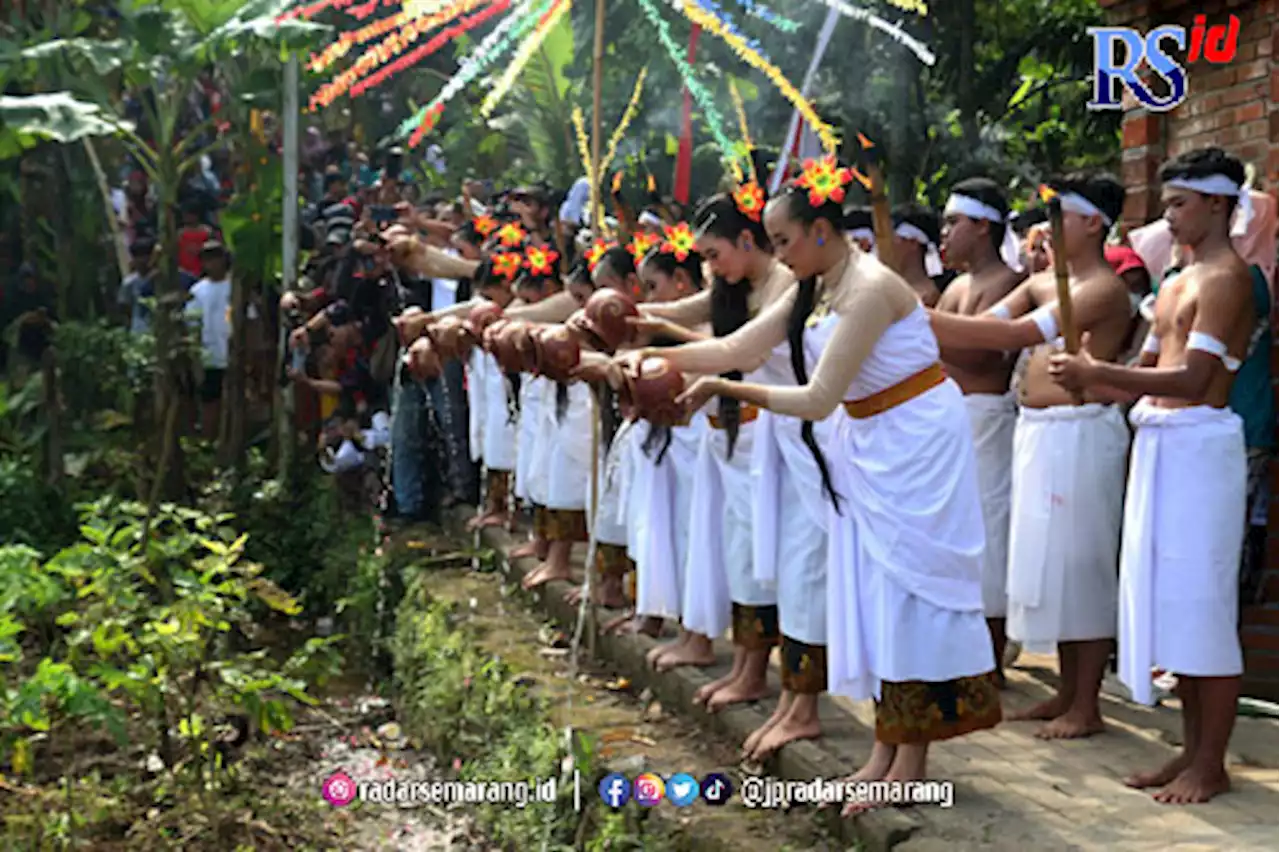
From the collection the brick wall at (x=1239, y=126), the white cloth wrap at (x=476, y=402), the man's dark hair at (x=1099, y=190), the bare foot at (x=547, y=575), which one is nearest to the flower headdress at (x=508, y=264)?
the bare foot at (x=547, y=575)

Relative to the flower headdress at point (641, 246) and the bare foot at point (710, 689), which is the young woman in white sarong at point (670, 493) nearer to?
the flower headdress at point (641, 246)

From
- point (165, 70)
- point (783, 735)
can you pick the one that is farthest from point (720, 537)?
point (165, 70)

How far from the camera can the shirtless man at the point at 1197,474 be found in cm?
429

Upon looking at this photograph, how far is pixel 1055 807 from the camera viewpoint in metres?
4.31

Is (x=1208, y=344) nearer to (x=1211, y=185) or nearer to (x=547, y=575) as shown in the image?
(x=1211, y=185)

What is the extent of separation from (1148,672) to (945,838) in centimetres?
92

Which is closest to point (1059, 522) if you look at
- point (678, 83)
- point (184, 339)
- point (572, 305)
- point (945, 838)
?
point (945, 838)

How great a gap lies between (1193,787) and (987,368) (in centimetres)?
179

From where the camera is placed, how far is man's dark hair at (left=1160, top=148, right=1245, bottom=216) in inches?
172

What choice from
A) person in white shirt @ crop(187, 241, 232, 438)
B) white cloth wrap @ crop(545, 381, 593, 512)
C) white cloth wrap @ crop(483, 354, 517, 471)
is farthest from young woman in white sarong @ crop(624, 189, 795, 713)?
person in white shirt @ crop(187, 241, 232, 438)

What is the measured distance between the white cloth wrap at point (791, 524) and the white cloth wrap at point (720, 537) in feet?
0.86

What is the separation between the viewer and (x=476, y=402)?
9.62 meters

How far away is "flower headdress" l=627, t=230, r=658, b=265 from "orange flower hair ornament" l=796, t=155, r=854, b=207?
193 centimetres

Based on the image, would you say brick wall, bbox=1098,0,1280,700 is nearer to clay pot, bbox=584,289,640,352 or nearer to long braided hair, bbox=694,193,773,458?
long braided hair, bbox=694,193,773,458
